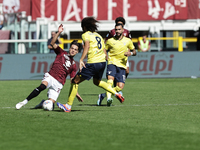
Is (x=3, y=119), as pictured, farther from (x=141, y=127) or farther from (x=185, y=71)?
(x=185, y=71)

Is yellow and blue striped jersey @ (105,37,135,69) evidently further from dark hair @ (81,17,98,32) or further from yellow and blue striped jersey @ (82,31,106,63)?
dark hair @ (81,17,98,32)

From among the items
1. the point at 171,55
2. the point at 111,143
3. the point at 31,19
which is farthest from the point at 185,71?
the point at 111,143

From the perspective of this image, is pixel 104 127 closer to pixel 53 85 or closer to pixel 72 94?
pixel 72 94

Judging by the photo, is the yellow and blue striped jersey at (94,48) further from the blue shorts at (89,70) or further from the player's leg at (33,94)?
the player's leg at (33,94)

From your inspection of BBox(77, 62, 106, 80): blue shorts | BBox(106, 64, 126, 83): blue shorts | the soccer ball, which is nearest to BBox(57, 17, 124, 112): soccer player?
BBox(77, 62, 106, 80): blue shorts

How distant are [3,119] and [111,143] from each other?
9.72 ft

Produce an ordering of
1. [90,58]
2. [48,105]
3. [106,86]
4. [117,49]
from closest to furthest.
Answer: [90,58], [48,105], [106,86], [117,49]

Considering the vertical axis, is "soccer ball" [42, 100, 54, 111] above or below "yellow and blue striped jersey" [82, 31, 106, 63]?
below

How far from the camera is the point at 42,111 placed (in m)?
9.08

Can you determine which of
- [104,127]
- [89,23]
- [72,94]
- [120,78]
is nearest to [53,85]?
[72,94]

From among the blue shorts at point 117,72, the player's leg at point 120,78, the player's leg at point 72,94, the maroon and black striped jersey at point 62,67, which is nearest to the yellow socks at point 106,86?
the player's leg at point 72,94

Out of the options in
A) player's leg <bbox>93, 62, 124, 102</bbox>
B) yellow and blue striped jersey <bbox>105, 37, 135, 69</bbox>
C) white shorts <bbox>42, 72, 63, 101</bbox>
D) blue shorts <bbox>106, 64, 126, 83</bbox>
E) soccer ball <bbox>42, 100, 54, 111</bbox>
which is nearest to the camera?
player's leg <bbox>93, 62, 124, 102</bbox>

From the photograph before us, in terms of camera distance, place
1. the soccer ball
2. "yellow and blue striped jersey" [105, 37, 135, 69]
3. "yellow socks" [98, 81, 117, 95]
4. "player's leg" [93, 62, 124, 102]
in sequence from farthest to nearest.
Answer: "yellow and blue striped jersey" [105, 37, 135, 69]
"yellow socks" [98, 81, 117, 95]
the soccer ball
"player's leg" [93, 62, 124, 102]

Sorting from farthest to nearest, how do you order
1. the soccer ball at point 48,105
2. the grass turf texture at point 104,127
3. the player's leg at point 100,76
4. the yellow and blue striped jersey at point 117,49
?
the yellow and blue striped jersey at point 117,49, the soccer ball at point 48,105, the player's leg at point 100,76, the grass turf texture at point 104,127
